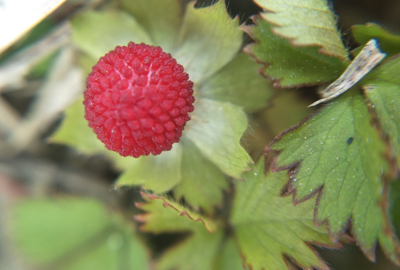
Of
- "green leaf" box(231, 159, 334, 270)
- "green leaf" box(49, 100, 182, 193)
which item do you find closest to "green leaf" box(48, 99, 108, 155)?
"green leaf" box(49, 100, 182, 193)

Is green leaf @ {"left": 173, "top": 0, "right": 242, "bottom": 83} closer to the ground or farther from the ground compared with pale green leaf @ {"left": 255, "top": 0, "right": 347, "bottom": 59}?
closer to the ground

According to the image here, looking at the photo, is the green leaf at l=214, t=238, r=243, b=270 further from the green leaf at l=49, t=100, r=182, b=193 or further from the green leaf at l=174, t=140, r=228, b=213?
→ the green leaf at l=49, t=100, r=182, b=193

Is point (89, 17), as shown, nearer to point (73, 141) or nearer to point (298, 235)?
point (73, 141)

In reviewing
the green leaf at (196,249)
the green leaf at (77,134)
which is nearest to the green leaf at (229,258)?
the green leaf at (196,249)

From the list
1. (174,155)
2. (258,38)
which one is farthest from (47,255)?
(258,38)

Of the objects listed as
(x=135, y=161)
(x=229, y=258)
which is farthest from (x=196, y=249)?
(x=135, y=161)

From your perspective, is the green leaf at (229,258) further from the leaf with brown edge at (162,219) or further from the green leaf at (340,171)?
the green leaf at (340,171)
